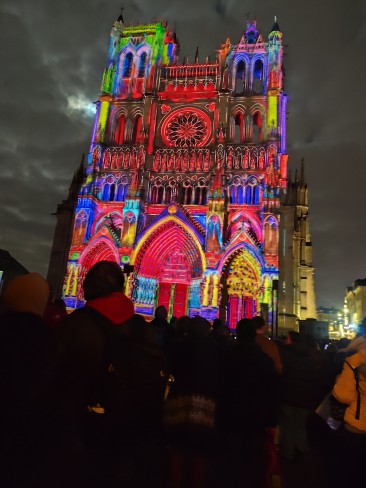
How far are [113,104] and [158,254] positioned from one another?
1349 cm

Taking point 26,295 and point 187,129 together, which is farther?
point 187,129

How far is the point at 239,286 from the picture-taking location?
84.2 ft

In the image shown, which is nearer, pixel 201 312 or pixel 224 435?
pixel 224 435

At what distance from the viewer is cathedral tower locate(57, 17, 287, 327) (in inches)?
989

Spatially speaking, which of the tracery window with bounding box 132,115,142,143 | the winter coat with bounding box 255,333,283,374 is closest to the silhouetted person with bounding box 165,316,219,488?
the winter coat with bounding box 255,333,283,374

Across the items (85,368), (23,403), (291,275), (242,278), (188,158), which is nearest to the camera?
(23,403)

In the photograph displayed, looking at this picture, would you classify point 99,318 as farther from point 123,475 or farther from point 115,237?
point 115,237

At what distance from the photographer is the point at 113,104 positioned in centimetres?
3070

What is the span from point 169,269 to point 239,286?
17.4 ft

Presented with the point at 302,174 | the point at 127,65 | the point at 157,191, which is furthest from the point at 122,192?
the point at 302,174

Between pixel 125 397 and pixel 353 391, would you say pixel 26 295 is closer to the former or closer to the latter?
pixel 125 397

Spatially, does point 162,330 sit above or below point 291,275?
below

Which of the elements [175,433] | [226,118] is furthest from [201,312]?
[175,433]

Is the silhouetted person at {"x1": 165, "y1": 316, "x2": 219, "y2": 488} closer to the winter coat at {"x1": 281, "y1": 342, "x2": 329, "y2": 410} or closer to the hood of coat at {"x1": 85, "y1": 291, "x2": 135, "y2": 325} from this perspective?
the hood of coat at {"x1": 85, "y1": 291, "x2": 135, "y2": 325}
